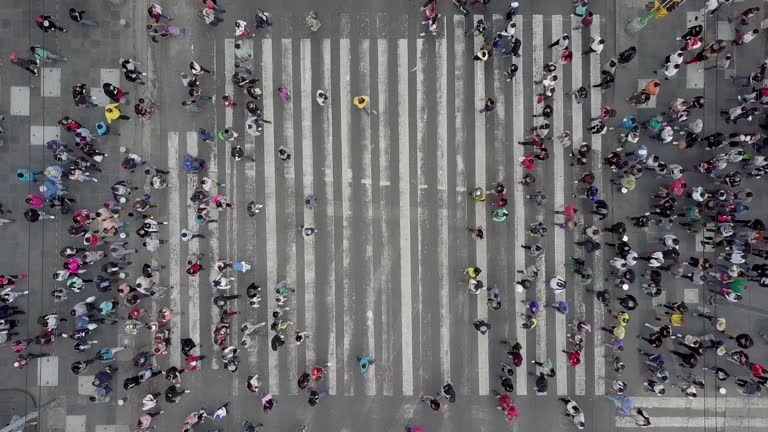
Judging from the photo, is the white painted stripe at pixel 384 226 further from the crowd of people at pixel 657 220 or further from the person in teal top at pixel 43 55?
the person in teal top at pixel 43 55

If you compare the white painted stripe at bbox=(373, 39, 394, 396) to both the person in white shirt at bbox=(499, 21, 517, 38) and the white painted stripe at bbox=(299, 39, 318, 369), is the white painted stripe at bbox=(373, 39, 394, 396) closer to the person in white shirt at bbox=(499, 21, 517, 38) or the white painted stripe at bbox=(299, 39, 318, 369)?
→ the white painted stripe at bbox=(299, 39, 318, 369)

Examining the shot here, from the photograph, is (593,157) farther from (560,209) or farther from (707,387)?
(707,387)

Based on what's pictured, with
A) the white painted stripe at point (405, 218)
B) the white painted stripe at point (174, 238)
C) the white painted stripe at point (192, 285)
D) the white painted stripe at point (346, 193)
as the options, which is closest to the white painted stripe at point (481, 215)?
the white painted stripe at point (405, 218)

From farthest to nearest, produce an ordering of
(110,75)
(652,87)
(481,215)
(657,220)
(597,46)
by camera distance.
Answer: (110,75) < (481,215) < (657,220) < (597,46) < (652,87)

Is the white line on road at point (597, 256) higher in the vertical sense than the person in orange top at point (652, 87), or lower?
lower

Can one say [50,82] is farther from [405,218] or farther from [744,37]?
[744,37]

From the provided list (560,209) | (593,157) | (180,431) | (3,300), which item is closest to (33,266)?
(3,300)

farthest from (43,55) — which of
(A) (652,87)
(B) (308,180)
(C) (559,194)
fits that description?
(A) (652,87)
